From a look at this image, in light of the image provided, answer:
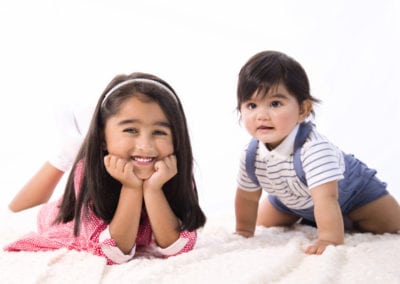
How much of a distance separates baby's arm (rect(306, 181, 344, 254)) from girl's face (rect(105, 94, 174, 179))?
0.45 meters

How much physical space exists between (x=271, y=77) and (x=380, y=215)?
625mm

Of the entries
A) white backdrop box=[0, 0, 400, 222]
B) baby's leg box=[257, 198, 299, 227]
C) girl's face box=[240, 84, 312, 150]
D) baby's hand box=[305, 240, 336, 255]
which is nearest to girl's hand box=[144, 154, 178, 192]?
girl's face box=[240, 84, 312, 150]

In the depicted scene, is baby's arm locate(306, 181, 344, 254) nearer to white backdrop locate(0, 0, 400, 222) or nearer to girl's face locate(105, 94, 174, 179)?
girl's face locate(105, 94, 174, 179)

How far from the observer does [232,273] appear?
136 cm

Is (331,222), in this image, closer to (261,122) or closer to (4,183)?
(261,122)

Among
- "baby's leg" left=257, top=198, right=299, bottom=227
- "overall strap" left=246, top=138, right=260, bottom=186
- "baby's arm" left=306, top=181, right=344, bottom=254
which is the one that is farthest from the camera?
"baby's leg" left=257, top=198, right=299, bottom=227

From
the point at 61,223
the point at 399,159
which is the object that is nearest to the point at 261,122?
the point at 61,223

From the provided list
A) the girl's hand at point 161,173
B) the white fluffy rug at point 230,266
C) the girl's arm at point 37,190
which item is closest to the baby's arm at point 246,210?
the white fluffy rug at point 230,266

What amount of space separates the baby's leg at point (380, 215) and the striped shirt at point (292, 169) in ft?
0.69

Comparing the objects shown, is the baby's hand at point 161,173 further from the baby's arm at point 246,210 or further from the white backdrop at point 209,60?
the white backdrop at point 209,60

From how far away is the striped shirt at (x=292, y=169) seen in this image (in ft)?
5.50

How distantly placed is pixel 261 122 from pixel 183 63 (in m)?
1.34

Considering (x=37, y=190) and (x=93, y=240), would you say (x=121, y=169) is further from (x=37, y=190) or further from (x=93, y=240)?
(x=37, y=190)

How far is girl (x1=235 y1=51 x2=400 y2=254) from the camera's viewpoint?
1665 millimetres
